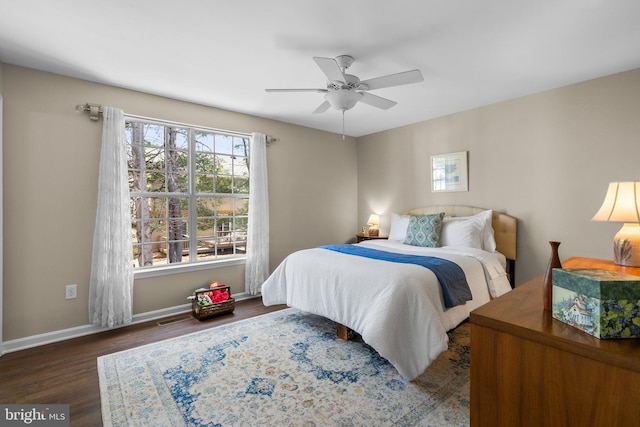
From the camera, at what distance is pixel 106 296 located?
9.53 feet

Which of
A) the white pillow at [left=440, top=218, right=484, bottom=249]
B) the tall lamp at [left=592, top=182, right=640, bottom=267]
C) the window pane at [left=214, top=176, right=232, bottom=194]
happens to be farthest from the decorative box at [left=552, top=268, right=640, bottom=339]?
the window pane at [left=214, top=176, right=232, bottom=194]

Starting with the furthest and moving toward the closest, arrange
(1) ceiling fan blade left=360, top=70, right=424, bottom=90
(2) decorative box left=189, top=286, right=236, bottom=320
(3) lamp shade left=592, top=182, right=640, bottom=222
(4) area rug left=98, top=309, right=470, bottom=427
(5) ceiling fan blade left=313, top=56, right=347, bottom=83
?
(2) decorative box left=189, top=286, right=236, bottom=320
(1) ceiling fan blade left=360, top=70, right=424, bottom=90
(5) ceiling fan blade left=313, top=56, right=347, bottom=83
(3) lamp shade left=592, top=182, right=640, bottom=222
(4) area rug left=98, top=309, right=470, bottom=427

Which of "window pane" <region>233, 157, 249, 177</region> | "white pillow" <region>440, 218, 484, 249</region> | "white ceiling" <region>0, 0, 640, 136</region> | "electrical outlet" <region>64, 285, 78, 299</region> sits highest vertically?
A: "white ceiling" <region>0, 0, 640, 136</region>

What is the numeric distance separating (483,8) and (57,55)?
10.8 feet

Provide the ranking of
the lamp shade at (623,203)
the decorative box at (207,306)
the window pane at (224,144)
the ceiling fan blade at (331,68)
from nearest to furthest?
the lamp shade at (623,203)
the ceiling fan blade at (331,68)
the decorative box at (207,306)
the window pane at (224,144)

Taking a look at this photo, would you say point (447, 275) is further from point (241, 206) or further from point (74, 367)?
point (74, 367)

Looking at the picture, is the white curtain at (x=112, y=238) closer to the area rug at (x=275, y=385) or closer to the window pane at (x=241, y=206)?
the area rug at (x=275, y=385)

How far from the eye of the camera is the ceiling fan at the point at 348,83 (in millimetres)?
2148

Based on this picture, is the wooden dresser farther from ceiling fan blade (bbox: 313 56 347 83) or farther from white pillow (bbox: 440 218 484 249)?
white pillow (bbox: 440 218 484 249)

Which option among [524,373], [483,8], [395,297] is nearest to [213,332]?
[395,297]

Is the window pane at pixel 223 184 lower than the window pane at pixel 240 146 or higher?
lower

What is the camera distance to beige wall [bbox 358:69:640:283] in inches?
111

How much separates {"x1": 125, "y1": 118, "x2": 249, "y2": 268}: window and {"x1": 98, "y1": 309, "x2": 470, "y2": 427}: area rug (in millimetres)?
1227

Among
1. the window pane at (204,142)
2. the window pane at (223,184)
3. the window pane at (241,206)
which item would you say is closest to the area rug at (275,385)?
the window pane at (241,206)
